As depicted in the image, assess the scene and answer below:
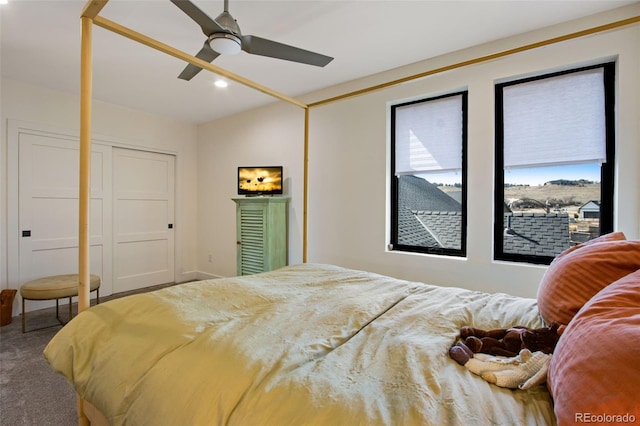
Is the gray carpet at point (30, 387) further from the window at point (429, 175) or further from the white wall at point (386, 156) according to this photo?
the window at point (429, 175)

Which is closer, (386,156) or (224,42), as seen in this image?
(224,42)

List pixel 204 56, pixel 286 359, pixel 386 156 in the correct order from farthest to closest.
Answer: pixel 386 156
pixel 204 56
pixel 286 359

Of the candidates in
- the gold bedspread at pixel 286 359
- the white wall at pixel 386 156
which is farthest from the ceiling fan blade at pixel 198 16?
the white wall at pixel 386 156

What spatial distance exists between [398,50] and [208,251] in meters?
3.93

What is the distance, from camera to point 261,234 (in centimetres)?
369

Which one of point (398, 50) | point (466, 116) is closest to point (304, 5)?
point (398, 50)

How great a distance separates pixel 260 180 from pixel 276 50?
2.13m

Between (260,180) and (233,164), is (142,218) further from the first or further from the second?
(260,180)

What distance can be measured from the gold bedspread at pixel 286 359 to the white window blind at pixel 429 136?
164cm

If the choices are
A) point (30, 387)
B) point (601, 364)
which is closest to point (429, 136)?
point (601, 364)

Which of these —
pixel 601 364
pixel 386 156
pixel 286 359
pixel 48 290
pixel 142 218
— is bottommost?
pixel 48 290

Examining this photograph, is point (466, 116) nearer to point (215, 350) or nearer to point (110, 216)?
point (215, 350)

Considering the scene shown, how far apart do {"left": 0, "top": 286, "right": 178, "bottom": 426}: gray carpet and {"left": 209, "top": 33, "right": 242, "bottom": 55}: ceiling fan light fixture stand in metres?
2.33

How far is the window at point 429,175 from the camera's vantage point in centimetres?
286
